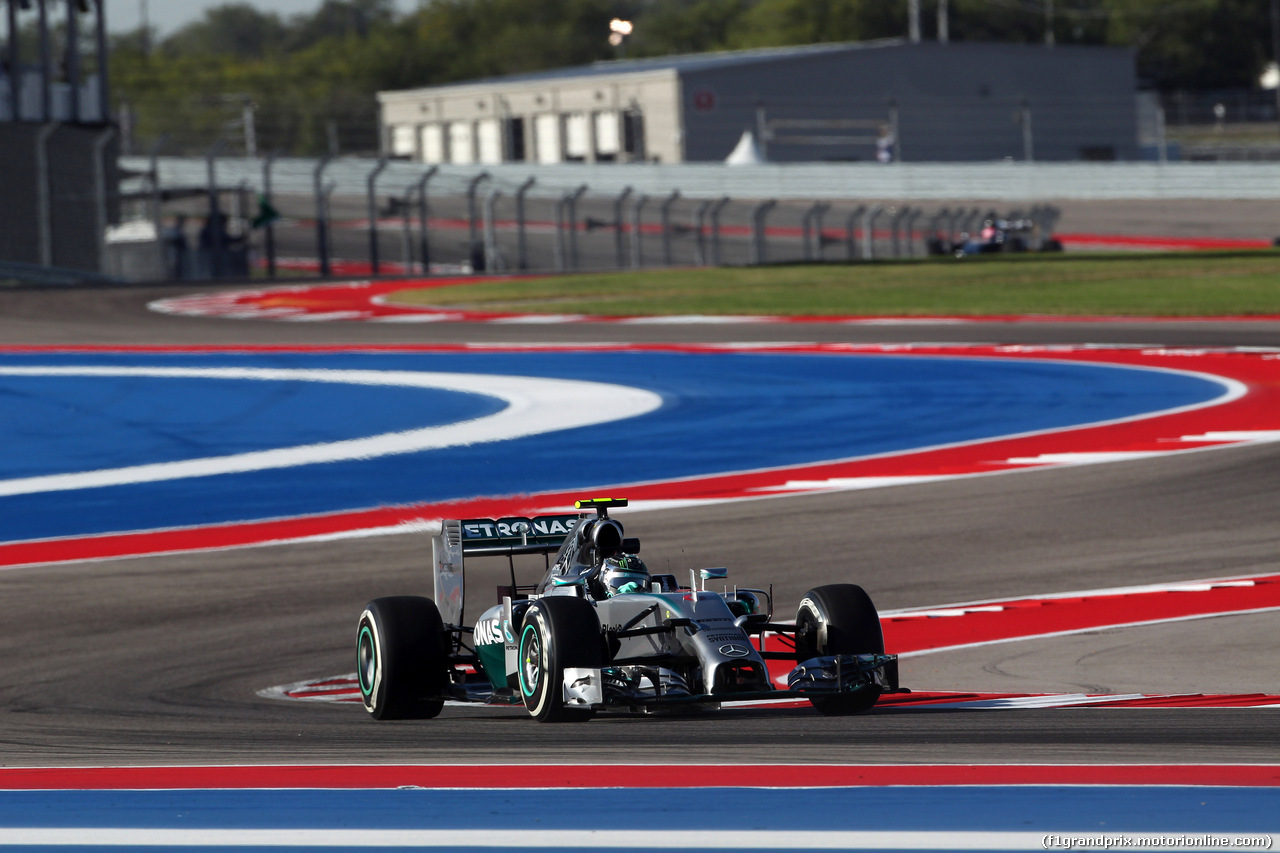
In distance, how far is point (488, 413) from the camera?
55.4 ft

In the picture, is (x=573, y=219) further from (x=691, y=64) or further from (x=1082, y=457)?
(x=691, y=64)

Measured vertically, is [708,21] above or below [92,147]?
above

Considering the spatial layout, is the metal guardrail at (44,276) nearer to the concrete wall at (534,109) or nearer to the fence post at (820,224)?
the fence post at (820,224)

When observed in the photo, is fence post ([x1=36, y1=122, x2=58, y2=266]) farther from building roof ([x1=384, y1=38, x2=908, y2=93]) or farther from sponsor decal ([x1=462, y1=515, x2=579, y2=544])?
building roof ([x1=384, y1=38, x2=908, y2=93])

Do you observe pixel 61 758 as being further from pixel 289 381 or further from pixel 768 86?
pixel 768 86

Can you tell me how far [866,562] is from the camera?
1015 centimetres

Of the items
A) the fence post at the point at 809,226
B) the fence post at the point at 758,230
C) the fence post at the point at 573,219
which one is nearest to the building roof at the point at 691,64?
the fence post at the point at 809,226

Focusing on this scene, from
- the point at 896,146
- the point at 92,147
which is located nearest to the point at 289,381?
the point at 92,147

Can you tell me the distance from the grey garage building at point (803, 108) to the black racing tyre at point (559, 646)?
5468 cm

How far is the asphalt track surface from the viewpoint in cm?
582

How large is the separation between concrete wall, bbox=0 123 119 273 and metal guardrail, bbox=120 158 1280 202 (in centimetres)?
1580
